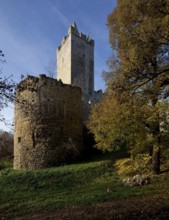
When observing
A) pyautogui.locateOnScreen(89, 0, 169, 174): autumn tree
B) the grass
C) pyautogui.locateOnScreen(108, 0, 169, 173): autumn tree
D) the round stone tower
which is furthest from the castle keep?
pyautogui.locateOnScreen(108, 0, 169, 173): autumn tree

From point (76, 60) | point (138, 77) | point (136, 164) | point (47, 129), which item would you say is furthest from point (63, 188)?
point (76, 60)

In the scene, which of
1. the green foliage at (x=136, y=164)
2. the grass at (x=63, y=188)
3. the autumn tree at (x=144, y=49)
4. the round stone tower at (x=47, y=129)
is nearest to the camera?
the autumn tree at (x=144, y=49)

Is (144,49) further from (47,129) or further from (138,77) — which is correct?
(47,129)

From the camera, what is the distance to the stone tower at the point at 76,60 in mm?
40228

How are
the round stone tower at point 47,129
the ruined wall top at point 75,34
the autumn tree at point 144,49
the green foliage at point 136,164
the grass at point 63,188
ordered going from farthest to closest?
the ruined wall top at point 75,34
the round stone tower at point 47,129
the green foliage at point 136,164
the grass at point 63,188
the autumn tree at point 144,49

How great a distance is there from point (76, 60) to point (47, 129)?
22.1 m

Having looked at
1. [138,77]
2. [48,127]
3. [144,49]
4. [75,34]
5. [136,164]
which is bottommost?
[136,164]

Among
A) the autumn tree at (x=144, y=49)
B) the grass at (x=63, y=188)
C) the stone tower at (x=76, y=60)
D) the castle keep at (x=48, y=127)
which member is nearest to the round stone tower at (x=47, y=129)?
the castle keep at (x=48, y=127)

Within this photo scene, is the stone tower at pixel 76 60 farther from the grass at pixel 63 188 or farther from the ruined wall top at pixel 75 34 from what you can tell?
the grass at pixel 63 188

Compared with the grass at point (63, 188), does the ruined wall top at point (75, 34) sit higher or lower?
higher

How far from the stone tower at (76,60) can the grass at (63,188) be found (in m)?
22.4

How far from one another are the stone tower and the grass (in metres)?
22.4

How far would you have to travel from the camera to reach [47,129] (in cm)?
1983

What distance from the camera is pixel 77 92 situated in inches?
845
